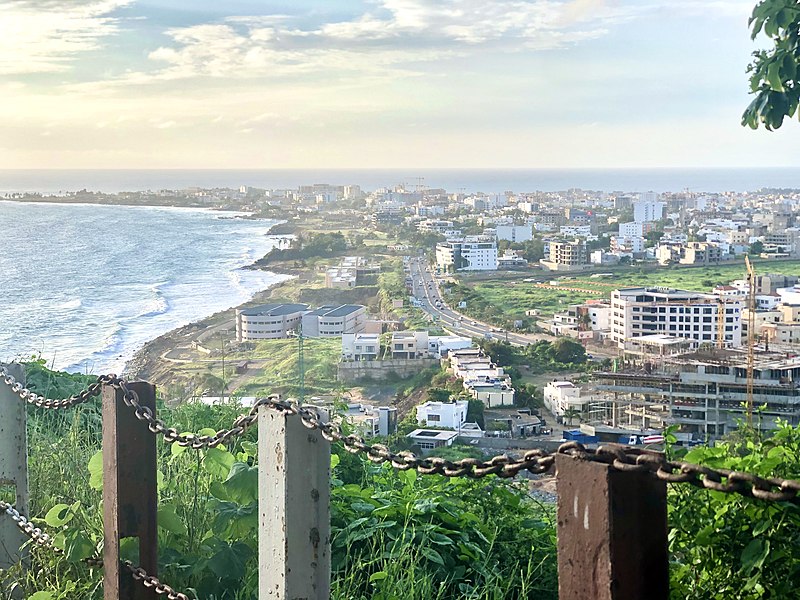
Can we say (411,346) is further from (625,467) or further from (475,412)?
(625,467)

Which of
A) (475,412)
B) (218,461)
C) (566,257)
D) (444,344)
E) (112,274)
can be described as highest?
(218,461)

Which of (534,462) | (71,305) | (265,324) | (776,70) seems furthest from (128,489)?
(71,305)

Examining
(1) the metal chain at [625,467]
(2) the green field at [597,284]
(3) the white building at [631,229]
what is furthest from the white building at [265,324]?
(1) the metal chain at [625,467]

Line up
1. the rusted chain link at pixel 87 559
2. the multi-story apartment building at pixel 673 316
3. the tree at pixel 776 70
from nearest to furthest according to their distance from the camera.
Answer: the rusted chain link at pixel 87 559, the tree at pixel 776 70, the multi-story apartment building at pixel 673 316

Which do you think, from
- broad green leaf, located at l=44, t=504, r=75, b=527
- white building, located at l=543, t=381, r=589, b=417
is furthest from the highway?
broad green leaf, located at l=44, t=504, r=75, b=527

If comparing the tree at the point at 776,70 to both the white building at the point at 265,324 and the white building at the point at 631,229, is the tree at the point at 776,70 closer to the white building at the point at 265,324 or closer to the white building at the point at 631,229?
the white building at the point at 265,324

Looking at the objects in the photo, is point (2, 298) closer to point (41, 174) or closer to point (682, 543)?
point (41, 174)

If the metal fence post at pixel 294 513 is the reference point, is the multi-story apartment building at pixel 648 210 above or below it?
above
